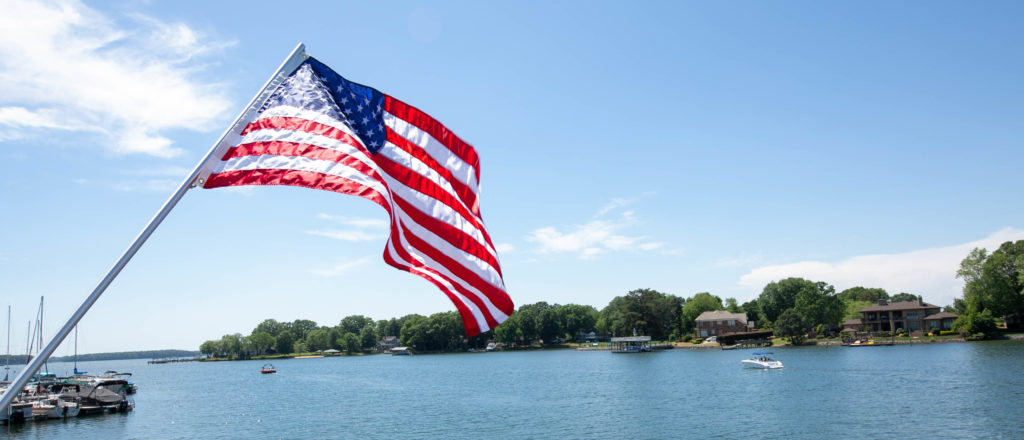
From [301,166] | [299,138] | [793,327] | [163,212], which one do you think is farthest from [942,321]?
[163,212]

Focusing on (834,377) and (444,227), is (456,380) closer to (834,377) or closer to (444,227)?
(834,377)

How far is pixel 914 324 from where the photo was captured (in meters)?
152

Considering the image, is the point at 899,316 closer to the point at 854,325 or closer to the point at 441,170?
the point at 854,325

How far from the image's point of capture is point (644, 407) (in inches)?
2222

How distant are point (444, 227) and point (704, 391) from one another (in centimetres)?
6167

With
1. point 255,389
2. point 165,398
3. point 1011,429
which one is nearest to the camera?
point 1011,429

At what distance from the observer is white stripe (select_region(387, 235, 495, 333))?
32.4 ft

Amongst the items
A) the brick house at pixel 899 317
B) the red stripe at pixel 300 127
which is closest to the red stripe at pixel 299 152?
the red stripe at pixel 300 127

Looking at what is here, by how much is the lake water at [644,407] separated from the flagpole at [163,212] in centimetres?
3904

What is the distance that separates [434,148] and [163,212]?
3.95 m

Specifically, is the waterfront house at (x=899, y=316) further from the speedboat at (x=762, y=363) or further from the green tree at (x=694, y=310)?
the speedboat at (x=762, y=363)

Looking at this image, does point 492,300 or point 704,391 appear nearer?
point 492,300

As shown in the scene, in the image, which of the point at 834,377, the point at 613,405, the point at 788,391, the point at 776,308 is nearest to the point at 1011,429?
the point at 788,391

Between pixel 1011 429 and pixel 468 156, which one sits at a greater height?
pixel 468 156
